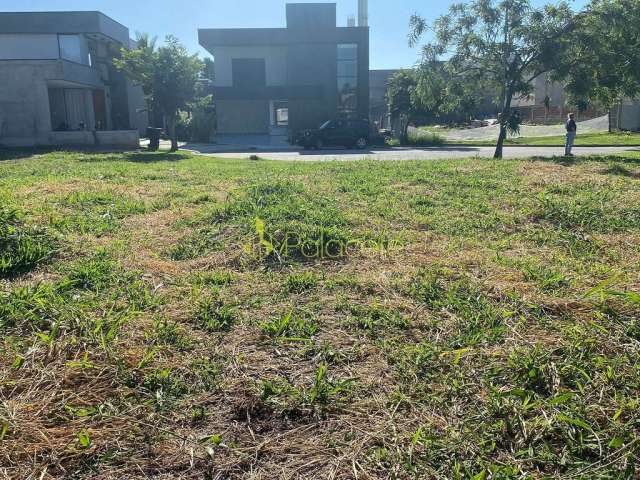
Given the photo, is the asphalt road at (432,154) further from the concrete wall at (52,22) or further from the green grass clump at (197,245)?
the green grass clump at (197,245)

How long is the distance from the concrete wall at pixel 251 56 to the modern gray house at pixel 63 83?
20.2 feet

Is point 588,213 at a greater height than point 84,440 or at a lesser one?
greater

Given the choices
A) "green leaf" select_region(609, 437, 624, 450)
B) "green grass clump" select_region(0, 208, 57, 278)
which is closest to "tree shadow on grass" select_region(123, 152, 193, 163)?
"green grass clump" select_region(0, 208, 57, 278)

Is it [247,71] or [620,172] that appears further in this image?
[247,71]

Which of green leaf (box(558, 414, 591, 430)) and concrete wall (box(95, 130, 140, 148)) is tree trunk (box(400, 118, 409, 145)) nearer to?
concrete wall (box(95, 130, 140, 148))

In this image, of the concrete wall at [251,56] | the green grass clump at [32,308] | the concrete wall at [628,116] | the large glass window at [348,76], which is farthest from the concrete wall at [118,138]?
the concrete wall at [628,116]

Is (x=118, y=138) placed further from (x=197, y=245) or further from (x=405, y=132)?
(x=197, y=245)

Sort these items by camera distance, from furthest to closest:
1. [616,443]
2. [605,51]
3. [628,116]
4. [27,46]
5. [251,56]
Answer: [251,56], [628,116], [27,46], [605,51], [616,443]

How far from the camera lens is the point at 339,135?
95.6 ft

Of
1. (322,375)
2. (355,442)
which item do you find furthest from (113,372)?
(355,442)

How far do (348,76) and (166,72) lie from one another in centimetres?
1694

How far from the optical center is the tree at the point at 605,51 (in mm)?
13789

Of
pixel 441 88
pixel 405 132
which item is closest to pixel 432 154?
pixel 441 88

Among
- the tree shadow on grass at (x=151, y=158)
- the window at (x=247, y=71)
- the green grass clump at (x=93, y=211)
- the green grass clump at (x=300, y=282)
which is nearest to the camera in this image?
the green grass clump at (x=300, y=282)
